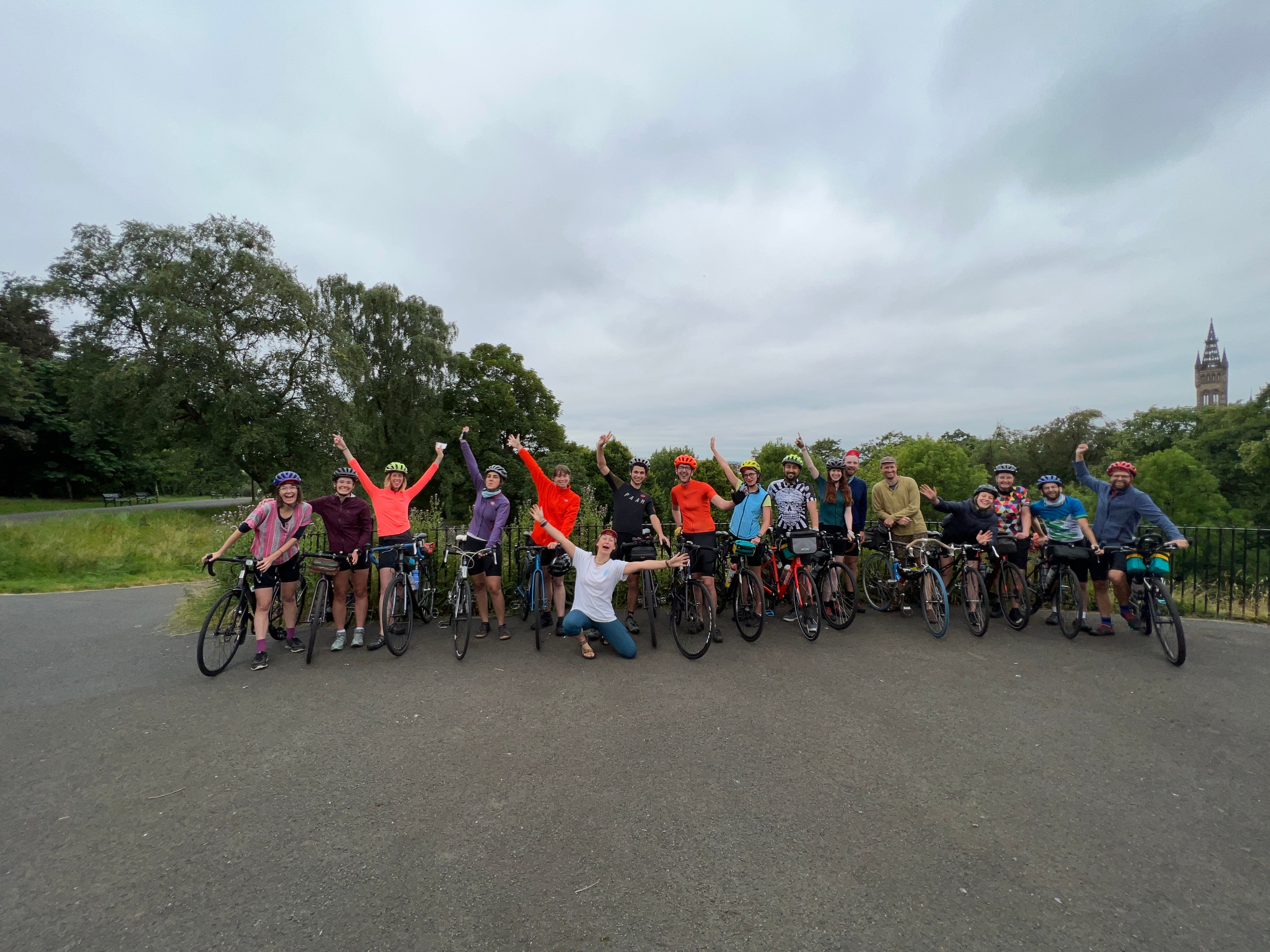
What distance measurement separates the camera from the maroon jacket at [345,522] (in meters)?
5.80

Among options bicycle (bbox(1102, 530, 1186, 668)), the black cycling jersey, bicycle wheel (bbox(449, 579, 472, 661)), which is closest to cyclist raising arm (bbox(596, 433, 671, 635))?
the black cycling jersey

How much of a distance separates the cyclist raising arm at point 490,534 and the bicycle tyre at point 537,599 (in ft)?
1.19

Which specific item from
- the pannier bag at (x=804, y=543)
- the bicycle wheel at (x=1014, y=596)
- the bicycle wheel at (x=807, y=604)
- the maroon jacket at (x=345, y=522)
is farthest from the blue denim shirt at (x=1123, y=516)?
the maroon jacket at (x=345, y=522)

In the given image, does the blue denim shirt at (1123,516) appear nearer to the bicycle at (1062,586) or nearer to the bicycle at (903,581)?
the bicycle at (1062,586)

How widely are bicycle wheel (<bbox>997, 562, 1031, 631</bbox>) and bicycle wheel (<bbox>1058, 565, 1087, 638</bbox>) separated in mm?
309

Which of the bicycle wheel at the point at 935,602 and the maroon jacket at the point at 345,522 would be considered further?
the bicycle wheel at the point at 935,602

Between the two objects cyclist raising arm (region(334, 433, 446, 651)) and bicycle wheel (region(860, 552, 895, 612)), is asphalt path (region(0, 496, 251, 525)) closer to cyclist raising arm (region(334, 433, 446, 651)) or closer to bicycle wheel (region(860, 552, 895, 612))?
cyclist raising arm (region(334, 433, 446, 651))

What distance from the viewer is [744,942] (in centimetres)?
223

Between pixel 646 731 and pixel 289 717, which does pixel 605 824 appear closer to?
pixel 646 731

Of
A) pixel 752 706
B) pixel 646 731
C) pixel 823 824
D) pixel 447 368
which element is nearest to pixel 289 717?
pixel 646 731

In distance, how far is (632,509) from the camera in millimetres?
6332

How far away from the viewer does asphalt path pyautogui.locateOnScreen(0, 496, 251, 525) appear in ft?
71.6

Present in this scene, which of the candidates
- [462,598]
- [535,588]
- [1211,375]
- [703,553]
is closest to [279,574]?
[462,598]

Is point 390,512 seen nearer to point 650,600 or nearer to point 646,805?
point 650,600
